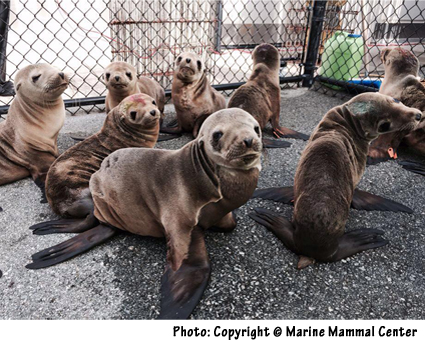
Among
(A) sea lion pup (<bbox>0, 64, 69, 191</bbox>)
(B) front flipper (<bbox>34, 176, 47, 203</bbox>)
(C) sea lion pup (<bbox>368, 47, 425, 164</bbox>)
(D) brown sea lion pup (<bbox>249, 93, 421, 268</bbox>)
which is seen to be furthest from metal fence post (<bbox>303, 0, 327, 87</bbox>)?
(B) front flipper (<bbox>34, 176, 47, 203</bbox>)

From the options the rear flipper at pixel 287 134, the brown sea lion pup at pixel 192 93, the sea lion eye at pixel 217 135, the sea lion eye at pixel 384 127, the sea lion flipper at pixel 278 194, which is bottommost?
the rear flipper at pixel 287 134

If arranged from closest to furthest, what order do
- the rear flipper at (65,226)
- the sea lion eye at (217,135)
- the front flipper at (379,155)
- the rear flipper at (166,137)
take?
the sea lion eye at (217,135), the rear flipper at (65,226), the front flipper at (379,155), the rear flipper at (166,137)

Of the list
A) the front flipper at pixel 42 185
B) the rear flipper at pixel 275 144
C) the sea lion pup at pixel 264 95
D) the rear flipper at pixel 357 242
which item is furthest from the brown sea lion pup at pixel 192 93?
the rear flipper at pixel 357 242

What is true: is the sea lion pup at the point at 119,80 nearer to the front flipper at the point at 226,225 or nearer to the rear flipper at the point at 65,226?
the rear flipper at the point at 65,226

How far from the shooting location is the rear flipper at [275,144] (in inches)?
151

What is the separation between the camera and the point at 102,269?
7.25 feet

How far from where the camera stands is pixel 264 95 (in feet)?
13.5

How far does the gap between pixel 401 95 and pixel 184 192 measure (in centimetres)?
272

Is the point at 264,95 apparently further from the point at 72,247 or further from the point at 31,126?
the point at 72,247

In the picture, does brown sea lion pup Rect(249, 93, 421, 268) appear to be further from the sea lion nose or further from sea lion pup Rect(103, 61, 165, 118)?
sea lion pup Rect(103, 61, 165, 118)

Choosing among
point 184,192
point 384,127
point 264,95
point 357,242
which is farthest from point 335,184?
point 264,95

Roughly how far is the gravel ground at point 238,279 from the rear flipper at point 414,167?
2.31 ft

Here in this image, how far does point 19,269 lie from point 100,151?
1.02 metres
